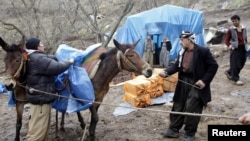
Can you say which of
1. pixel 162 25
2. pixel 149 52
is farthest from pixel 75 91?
pixel 162 25

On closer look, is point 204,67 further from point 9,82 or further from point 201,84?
point 9,82

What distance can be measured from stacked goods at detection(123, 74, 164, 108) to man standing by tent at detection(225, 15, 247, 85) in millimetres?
2562

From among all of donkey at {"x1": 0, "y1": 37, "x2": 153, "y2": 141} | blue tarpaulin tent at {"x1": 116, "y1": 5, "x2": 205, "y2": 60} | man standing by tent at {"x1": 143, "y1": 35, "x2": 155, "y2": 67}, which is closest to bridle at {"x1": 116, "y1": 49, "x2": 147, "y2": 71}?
donkey at {"x1": 0, "y1": 37, "x2": 153, "y2": 141}

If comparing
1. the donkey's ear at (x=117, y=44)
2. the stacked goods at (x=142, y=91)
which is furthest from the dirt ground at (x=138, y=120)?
the donkey's ear at (x=117, y=44)

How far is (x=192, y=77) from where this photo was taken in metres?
5.09

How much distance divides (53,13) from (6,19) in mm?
2843

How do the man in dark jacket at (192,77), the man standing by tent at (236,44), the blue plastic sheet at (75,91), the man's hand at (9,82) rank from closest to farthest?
the man's hand at (9,82), the blue plastic sheet at (75,91), the man in dark jacket at (192,77), the man standing by tent at (236,44)

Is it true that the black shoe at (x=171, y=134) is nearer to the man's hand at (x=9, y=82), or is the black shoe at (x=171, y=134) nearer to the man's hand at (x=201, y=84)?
the man's hand at (x=201, y=84)

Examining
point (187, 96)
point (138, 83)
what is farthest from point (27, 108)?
point (187, 96)

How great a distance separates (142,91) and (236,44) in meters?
3.30

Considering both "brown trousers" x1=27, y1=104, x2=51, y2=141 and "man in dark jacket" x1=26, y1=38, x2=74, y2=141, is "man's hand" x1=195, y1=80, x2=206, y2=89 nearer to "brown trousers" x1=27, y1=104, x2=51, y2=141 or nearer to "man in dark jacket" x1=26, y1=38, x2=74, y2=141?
"man in dark jacket" x1=26, y1=38, x2=74, y2=141

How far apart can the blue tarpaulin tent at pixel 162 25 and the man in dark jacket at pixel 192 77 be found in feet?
33.7

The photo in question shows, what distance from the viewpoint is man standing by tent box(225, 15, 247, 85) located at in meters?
8.66

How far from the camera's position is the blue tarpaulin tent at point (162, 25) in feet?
51.7
